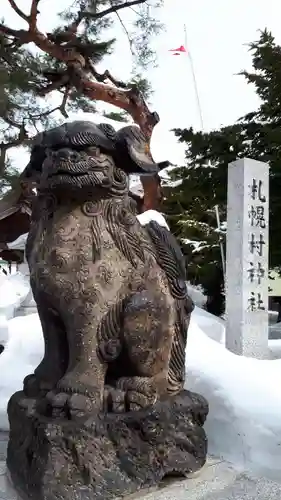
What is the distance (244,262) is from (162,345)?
2.62 metres

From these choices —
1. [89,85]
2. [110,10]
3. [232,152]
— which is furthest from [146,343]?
[232,152]

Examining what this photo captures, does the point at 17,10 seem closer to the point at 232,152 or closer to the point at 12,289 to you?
the point at 232,152

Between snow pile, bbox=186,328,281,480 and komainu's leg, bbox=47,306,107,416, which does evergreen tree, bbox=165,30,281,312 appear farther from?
komainu's leg, bbox=47,306,107,416

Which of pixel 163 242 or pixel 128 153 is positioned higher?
pixel 128 153

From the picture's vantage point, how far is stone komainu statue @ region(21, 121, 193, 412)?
1449 mm

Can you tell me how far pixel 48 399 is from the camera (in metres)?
1.41

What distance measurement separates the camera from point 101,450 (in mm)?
1334

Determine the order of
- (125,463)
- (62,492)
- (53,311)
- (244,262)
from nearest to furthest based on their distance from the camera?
(62,492), (125,463), (53,311), (244,262)

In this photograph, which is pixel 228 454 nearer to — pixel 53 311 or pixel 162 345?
pixel 162 345

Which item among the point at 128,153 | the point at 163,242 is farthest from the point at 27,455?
the point at 128,153

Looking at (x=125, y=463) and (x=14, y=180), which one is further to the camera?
(x=14, y=180)

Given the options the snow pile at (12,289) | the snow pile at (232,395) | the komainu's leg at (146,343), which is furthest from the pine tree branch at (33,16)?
the komainu's leg at (146,343)

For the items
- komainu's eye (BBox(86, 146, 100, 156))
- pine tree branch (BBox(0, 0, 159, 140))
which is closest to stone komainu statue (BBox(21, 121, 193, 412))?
komainu's eye (BBox(86, 146, 100, 156))

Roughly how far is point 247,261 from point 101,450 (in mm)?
2936
